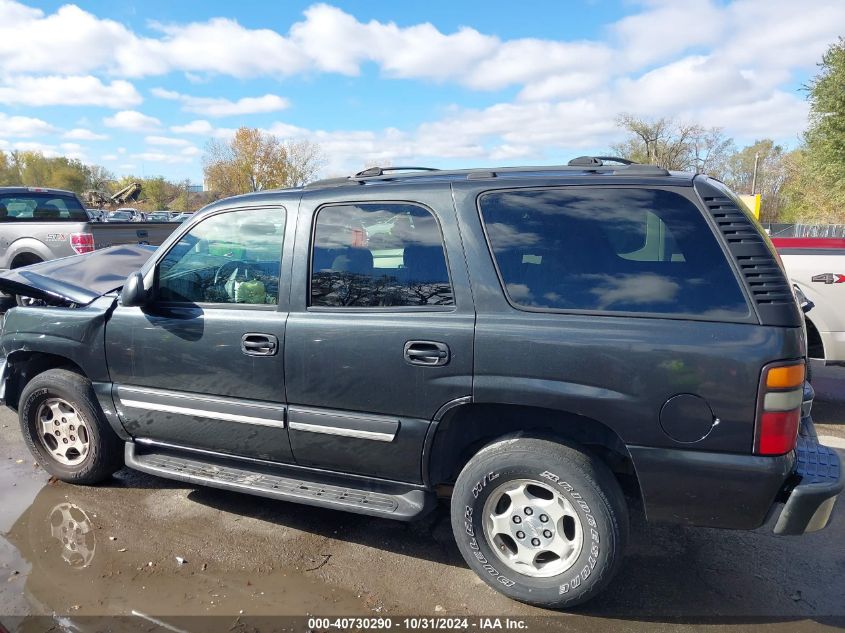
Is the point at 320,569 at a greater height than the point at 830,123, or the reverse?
the point at 830,123

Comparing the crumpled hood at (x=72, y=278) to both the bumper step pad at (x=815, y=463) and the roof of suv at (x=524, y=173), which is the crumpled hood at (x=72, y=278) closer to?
the roof of suv at (x=524, y=173)

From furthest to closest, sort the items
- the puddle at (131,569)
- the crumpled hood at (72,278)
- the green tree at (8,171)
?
the green tree at (8,171) → the crumpled hood at (72,278) → the puddle at (131,569)

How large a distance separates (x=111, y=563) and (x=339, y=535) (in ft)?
3.98

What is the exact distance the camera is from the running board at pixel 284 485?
9.78 feet

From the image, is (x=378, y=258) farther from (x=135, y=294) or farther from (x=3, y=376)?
(x=3, y=376)

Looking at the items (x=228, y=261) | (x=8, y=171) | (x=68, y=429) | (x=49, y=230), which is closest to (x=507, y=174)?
(x=228, y=261)

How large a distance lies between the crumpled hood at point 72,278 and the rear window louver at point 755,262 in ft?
11.9

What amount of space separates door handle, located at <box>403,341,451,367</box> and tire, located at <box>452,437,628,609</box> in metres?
0.48

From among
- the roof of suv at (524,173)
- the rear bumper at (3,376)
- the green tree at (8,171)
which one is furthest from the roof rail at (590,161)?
the green tree at (8,171)

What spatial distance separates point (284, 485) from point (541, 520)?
138 cm

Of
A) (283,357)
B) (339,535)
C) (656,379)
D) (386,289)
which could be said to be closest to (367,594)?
(339,535)

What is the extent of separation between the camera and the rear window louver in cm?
238

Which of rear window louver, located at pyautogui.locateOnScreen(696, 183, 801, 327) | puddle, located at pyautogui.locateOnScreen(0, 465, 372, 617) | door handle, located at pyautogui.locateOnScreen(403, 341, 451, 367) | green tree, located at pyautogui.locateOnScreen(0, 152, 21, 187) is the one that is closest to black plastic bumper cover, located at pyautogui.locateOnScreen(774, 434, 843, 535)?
rear window louver, located at pyautogui.locateOnScreen(696, 183, 801, 327)

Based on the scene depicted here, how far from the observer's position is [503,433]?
2.90 m
